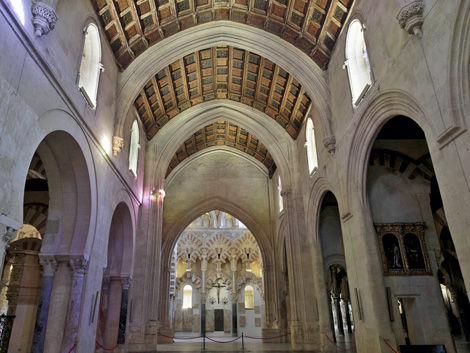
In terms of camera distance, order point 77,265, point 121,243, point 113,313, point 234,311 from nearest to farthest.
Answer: point 77,265 → point 113,313 → point 121,243 → point 234,311

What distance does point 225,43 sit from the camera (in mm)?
13445

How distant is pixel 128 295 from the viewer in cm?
1305

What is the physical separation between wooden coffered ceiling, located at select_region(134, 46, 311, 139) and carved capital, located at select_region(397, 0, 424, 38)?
7321 mm

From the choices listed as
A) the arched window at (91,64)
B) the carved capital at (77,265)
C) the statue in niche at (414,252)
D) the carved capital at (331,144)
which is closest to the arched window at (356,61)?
the carved capital at (331,144)

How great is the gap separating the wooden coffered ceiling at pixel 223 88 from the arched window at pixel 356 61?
11.9ft

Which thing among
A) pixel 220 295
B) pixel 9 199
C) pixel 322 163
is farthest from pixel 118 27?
pixel 220 295

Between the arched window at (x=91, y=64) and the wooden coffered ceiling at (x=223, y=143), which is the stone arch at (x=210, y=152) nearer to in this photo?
the wooden coffered ceiling at (x=223, y=143)

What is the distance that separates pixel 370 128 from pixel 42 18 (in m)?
7.53

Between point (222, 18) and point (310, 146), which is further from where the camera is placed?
point (310, 146)

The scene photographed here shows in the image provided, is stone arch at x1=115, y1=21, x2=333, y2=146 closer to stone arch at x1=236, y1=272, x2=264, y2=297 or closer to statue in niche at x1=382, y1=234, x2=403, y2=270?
statue in niche at x1=382, y1=234, x2=403, y2=270

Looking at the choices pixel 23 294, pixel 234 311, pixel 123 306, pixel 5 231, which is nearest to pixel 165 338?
pixel 123 306

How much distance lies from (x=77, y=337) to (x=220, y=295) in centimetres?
2075

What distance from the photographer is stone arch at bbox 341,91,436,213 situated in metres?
7.04

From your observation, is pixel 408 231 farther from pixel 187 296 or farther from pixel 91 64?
pixel 187 296
